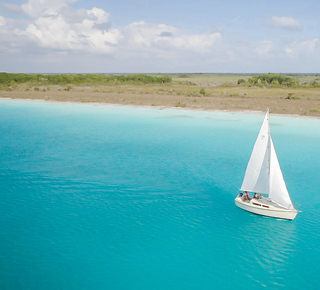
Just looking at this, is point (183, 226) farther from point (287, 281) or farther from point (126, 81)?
point (126, 81)

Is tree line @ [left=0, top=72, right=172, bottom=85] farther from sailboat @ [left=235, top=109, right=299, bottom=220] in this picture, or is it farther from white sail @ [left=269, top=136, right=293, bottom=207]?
white sail @ [left=269, top=136, right=293, bottom=207]

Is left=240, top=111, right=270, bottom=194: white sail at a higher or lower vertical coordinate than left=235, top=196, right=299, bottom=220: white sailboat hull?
higher

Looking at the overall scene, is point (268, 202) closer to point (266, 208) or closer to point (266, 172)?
point (266, 208)

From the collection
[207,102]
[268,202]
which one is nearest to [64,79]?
[207,102]

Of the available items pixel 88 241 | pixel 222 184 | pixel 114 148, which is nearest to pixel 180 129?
pixel 114 148

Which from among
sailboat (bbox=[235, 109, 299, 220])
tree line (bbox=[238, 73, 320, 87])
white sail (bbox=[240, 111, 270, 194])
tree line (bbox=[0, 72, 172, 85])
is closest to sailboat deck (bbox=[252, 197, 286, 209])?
sailboat (bbox=[235, 109, 299, 220])

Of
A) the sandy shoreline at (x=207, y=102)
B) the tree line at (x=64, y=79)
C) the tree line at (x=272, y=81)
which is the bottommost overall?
the sandy shoreline at (x=207, y=102)

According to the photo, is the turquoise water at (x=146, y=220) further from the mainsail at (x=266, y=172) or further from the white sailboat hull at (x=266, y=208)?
the mainsail at (x=266, y=172)

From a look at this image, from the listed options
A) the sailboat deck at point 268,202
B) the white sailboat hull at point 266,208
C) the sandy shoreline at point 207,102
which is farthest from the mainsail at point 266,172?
the sandy shoreline at point 207,102
